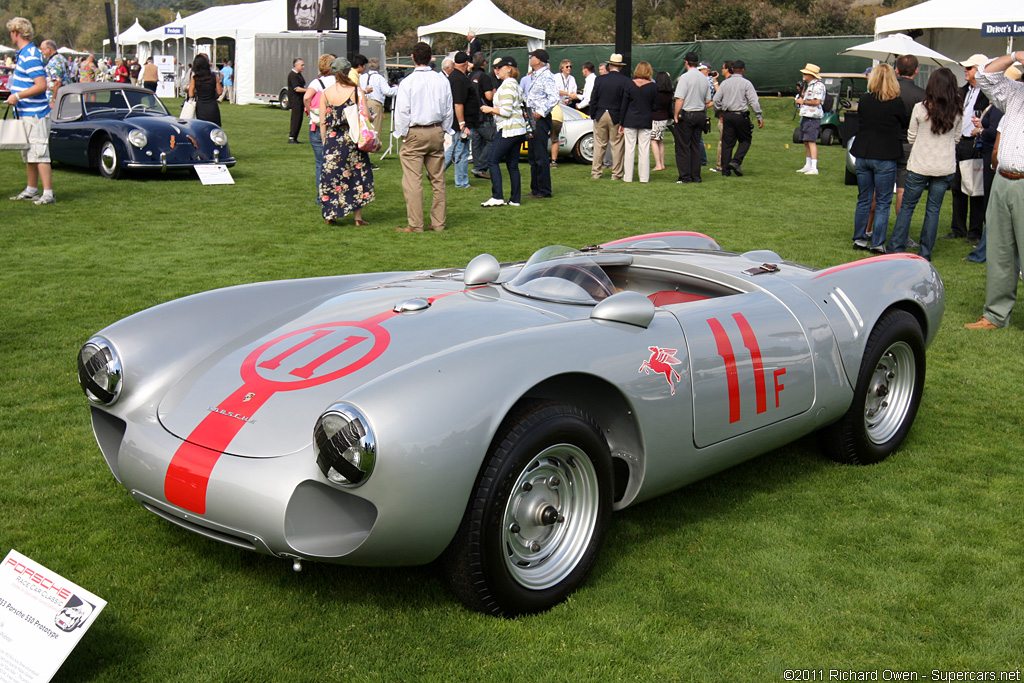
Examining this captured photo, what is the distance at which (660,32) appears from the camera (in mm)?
52656

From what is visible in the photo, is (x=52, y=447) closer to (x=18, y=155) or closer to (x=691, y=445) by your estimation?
(x=691, y=445)

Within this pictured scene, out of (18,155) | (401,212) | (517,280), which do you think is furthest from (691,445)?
(18,155)

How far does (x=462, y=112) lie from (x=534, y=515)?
10179 mm

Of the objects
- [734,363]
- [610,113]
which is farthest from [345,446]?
[610,113]

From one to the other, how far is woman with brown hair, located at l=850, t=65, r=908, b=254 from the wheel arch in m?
6.74

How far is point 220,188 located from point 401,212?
302cm

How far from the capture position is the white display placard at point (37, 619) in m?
2.38

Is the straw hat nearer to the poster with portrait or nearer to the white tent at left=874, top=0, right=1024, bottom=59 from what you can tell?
the white tent at left=874, top=0, right=1024, bottom=59

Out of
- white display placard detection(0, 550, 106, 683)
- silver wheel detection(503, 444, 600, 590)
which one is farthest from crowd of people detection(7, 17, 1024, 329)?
white display placard detection(0, 550, 106, 683)

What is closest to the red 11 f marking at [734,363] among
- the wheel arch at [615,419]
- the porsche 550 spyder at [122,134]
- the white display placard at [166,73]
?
the wheel arch at [615,419]

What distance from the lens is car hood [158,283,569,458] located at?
113 inches

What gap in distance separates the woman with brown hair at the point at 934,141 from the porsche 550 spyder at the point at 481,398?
4651mm

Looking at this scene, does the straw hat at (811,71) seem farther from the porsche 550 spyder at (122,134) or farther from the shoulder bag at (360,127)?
the porsche 550 spyder at (122,134)

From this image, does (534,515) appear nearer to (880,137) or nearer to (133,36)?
(880,137)
